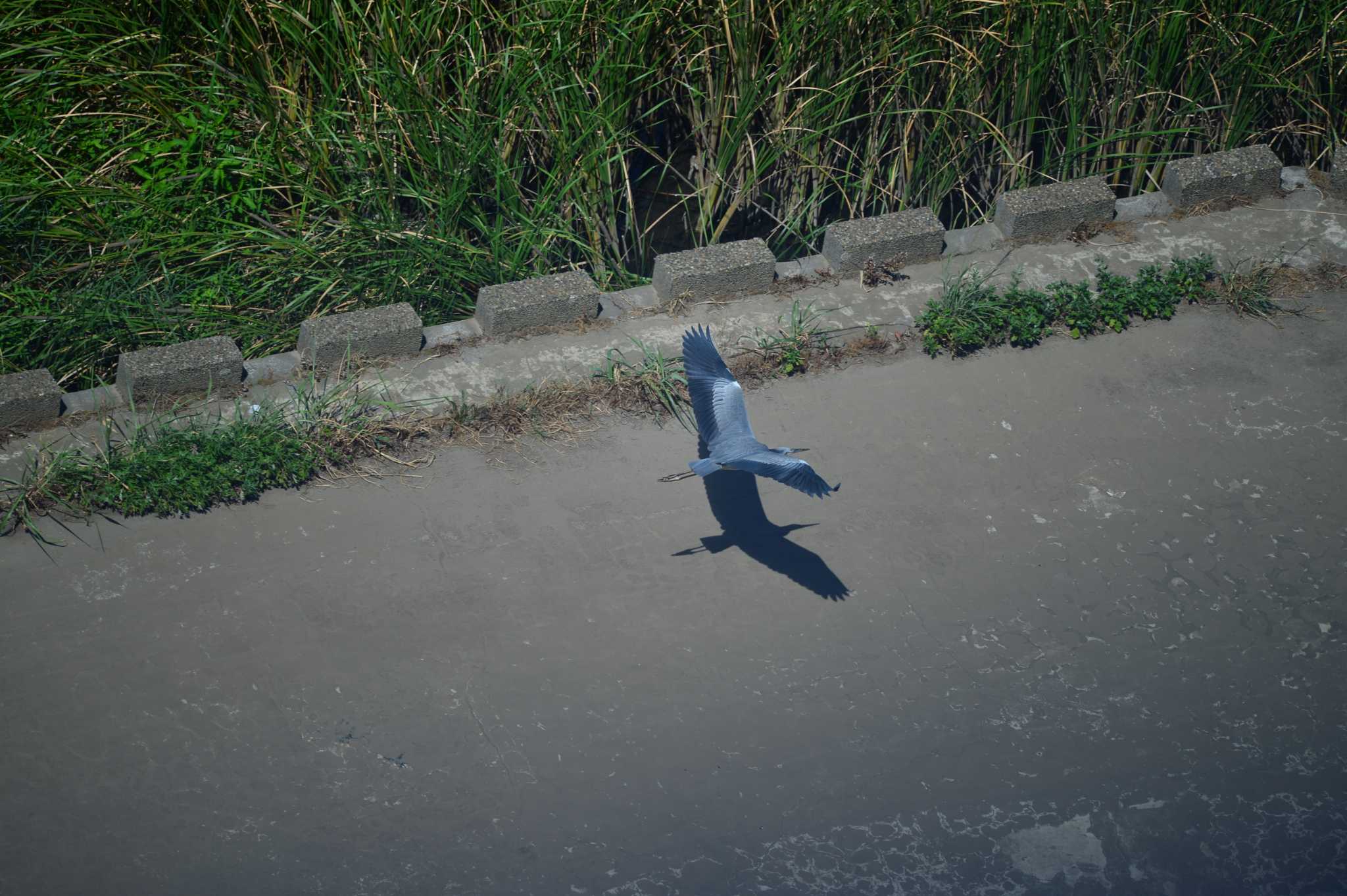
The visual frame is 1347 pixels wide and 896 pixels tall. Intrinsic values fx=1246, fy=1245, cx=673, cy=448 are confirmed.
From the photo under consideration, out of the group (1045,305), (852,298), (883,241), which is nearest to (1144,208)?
(1045,305)

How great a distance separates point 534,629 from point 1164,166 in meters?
4.14

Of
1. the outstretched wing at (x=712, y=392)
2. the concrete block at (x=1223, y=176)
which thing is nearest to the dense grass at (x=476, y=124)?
the concrete block at (x=1223, y=176)

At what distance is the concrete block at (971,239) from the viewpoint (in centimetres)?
565

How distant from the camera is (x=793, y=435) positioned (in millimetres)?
4809

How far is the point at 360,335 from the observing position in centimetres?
488

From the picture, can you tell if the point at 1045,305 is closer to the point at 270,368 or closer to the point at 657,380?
the point at 657,380

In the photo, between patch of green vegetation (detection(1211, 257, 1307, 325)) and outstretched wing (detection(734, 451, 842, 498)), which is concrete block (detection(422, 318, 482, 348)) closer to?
outstretched wing (detection(734, 451, 842, 498))

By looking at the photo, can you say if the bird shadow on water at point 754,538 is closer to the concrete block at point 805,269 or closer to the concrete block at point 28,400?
the concrete block at point 805,269

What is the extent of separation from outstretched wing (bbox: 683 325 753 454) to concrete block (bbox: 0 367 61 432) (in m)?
2.33

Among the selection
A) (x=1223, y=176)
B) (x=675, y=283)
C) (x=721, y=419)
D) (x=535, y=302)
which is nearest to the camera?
(x=721, y=419)

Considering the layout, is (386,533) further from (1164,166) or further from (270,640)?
(1164,166)

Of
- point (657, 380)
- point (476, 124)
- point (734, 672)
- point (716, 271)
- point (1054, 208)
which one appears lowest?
Result: point (734, 672)

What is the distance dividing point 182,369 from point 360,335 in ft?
2.18

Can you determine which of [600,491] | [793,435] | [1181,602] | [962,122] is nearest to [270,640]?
[600,491]
